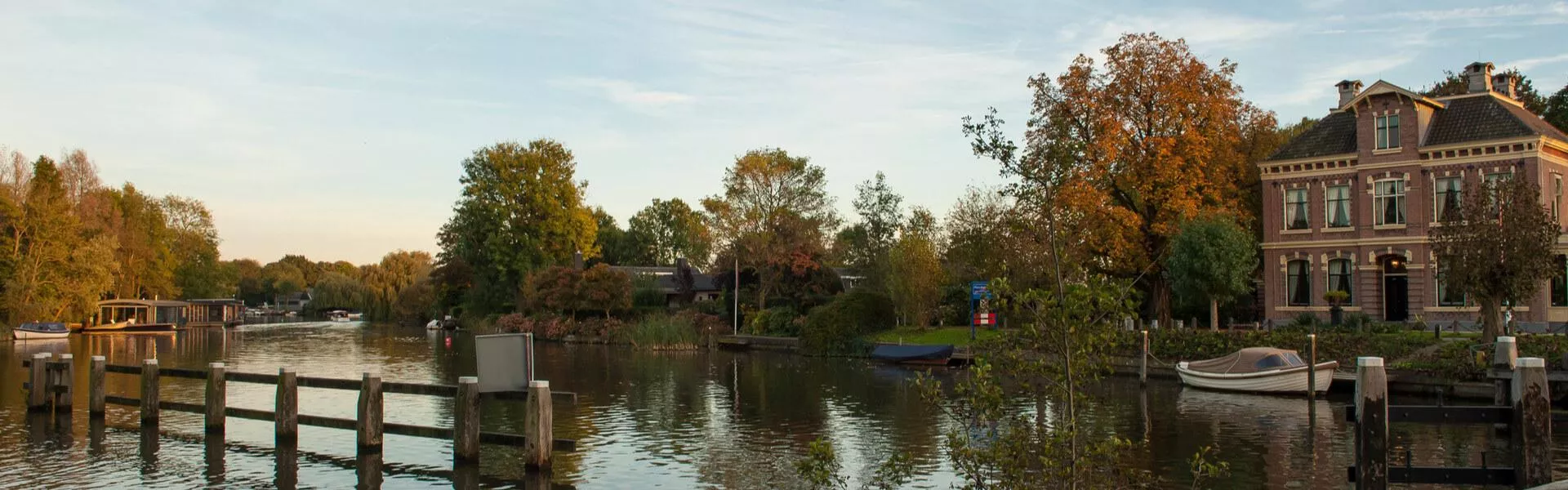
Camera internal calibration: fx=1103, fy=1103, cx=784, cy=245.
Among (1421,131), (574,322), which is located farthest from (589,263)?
(1421,131)

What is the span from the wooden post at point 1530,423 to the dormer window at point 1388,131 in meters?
32.0

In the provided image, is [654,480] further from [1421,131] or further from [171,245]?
[171,245]

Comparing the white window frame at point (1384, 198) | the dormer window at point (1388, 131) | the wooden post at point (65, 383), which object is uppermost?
the dormer window at point (1388, 131)

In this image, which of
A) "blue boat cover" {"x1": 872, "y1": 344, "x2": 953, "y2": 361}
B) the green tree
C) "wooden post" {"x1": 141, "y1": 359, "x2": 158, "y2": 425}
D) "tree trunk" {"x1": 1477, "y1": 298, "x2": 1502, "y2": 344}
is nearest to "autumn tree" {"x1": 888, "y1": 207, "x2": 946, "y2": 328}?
"blue boat cover" {"x1": 872, "y1": 344, "x2": 953, "y2": 361}

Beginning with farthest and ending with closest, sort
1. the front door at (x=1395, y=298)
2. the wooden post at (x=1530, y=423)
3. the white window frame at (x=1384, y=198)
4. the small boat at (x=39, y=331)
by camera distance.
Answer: the small boat at (x=39, y=331) < the front door at (x=1395, y=298) < the white window frame at (x=1384, y=198) < the wooden post at (x=1530, y=423)

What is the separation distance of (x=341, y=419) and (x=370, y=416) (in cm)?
57

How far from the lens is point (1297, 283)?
4397cm

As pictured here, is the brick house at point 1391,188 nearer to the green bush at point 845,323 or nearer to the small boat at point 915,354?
the small boat at point 915,354

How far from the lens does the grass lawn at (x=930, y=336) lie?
151 ft

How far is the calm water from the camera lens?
1616 centimetres

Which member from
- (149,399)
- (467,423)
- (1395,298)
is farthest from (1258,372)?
(149,399)

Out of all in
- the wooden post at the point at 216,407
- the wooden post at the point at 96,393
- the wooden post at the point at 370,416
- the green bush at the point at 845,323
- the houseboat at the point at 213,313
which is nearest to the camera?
the wooden post at the point at 370,416

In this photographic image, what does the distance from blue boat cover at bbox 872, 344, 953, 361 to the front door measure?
54.4 ft

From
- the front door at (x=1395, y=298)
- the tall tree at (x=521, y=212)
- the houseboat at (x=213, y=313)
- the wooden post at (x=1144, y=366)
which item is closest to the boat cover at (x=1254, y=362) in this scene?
the wooden post at (x=1144, y=366)
